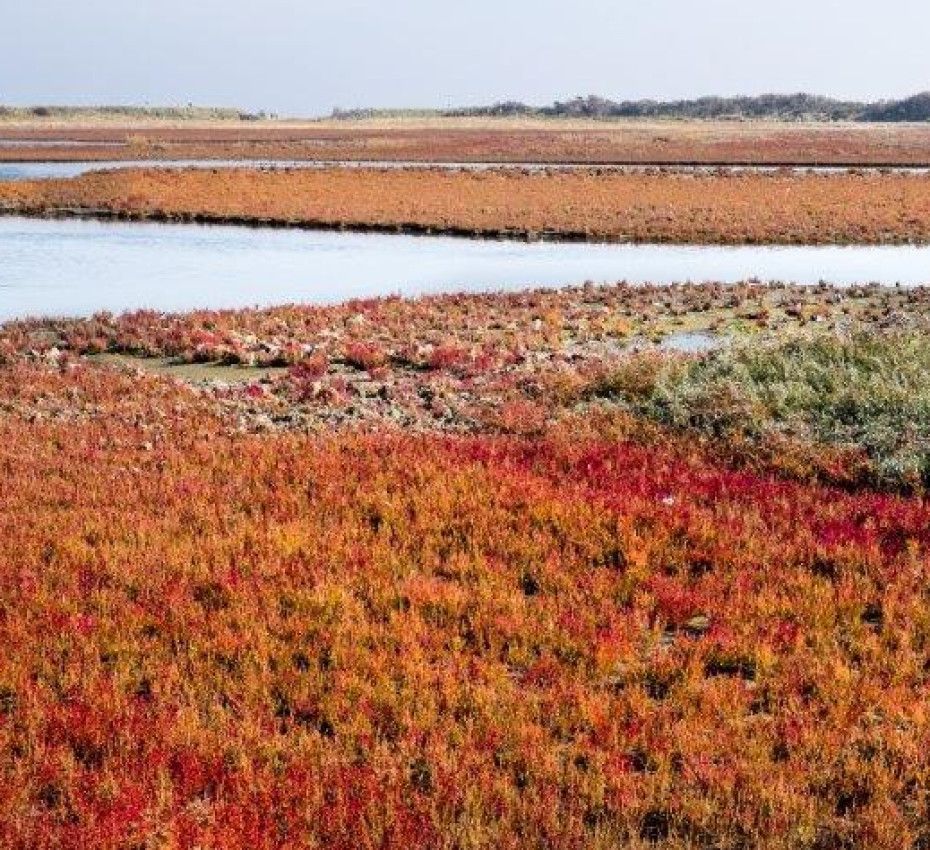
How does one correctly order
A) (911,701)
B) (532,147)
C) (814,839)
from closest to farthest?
(814,839)
(911,701)
(532,147)

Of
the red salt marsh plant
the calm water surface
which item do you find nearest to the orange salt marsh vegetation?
the calm water surface

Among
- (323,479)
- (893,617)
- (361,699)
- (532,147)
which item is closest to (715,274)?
(323,479)

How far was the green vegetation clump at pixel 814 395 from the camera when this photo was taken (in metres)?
14.3

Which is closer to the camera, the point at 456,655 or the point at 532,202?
the point at 456,655

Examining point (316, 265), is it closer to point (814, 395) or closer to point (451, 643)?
point (814, 395)

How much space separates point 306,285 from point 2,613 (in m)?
26.4

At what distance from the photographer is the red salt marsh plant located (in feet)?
20.7

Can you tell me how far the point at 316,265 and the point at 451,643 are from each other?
32.4 meters

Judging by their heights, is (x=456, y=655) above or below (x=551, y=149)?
below

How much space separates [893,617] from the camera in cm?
928

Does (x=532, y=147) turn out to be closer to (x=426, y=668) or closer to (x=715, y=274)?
(x=715, y=274)

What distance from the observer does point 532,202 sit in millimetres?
59531

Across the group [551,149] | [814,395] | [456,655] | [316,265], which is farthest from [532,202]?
[551,149]

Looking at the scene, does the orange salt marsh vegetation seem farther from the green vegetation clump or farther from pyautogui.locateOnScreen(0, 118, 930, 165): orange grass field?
pyautogui.locateOnScreen(0, 118, 930, 165): orange grass field
